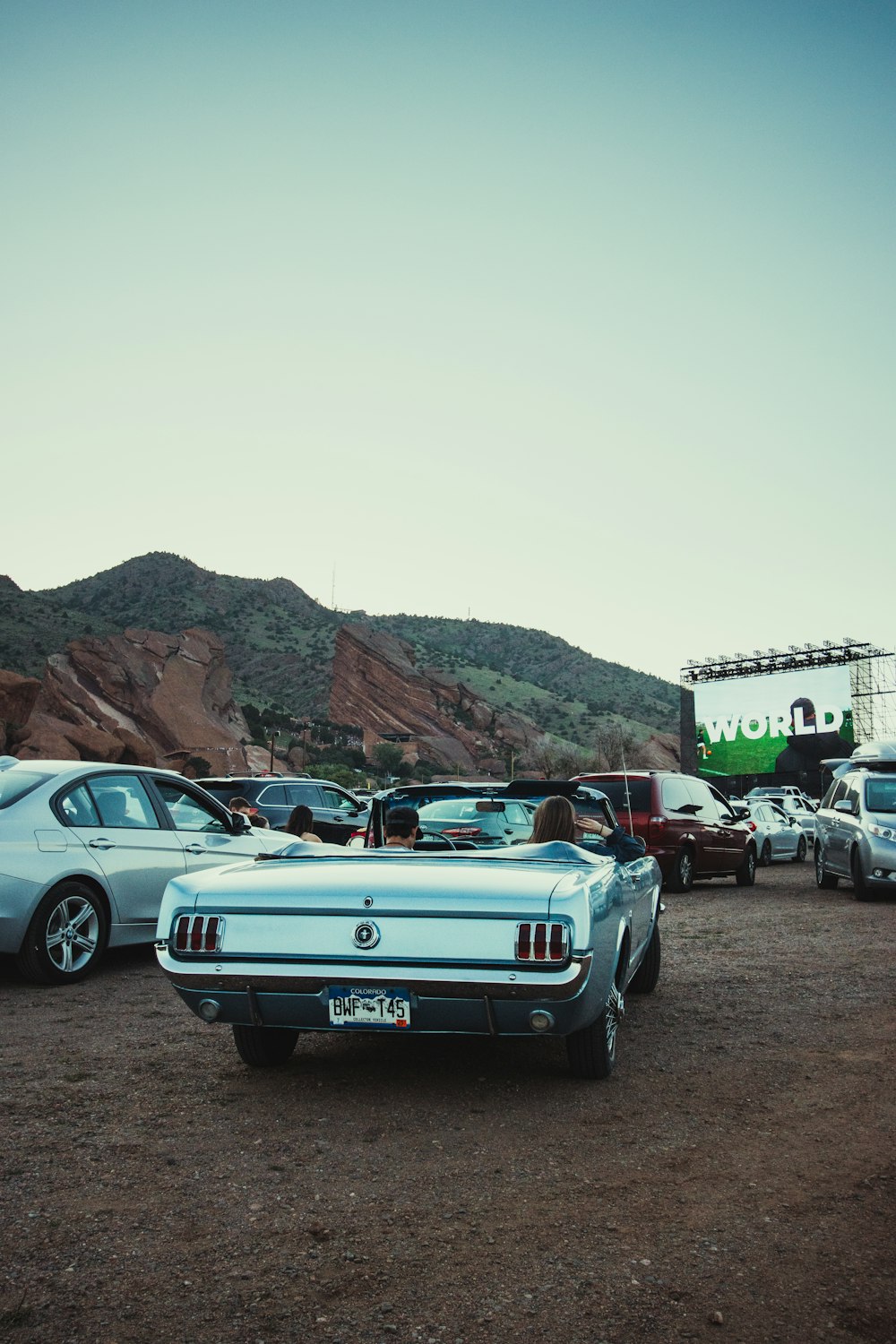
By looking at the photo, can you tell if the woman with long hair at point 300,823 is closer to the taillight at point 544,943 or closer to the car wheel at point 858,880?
the car wheel at point 858,880

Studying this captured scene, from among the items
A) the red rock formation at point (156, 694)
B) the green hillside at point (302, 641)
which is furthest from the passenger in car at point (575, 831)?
the green hillside at point (302, 641)

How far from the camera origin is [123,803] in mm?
8797

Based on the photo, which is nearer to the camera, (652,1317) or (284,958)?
(652,1317)

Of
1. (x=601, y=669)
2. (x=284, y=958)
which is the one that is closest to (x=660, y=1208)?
(x=284, y=958)

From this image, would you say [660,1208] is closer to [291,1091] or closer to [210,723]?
[291,1091]

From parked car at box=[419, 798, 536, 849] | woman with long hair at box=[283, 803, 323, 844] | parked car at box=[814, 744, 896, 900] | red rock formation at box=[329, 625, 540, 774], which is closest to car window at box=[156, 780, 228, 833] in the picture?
woman with long hair at box=[283, 803, 323, 844]

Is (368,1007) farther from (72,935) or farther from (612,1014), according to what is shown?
(72,935)

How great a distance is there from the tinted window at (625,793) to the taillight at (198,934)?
10.5 m

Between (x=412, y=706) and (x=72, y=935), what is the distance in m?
78.5

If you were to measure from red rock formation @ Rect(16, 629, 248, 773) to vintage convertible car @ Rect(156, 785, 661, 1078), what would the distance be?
146ft

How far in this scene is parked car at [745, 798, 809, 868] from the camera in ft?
A: 74.9

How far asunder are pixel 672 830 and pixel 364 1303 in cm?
1265

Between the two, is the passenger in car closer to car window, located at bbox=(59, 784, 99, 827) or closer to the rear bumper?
the rear bumper

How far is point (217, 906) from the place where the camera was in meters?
4.95
